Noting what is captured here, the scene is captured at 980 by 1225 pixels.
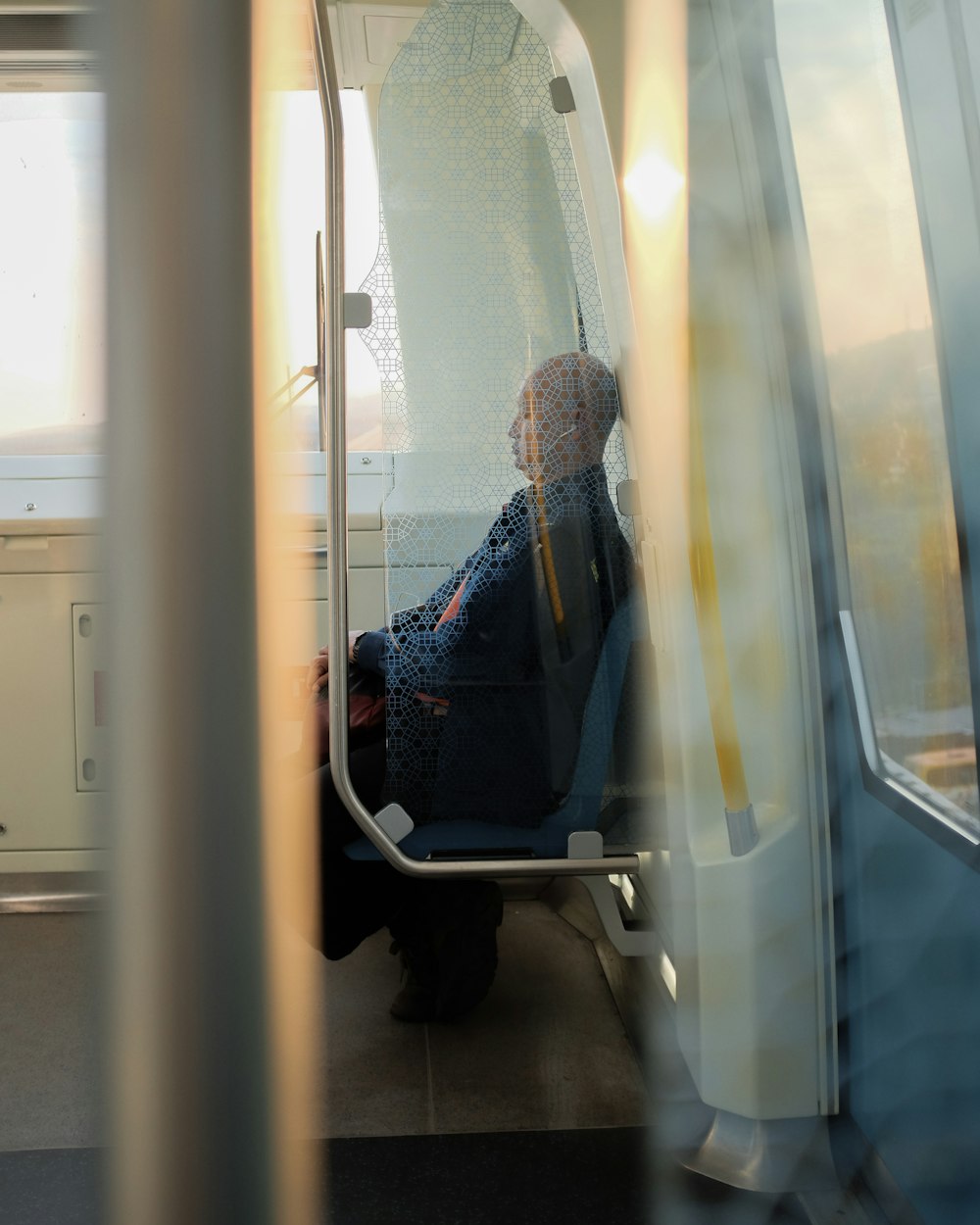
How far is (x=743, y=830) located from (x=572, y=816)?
1.11 feet

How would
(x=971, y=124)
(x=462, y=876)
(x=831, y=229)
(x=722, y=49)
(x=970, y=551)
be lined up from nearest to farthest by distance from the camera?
(x=971, y=124), (x=970, y=551), (x=831, y=229), (x=722, y=49), (x=462, y=876)

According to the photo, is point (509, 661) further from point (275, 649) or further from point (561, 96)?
point (275, 649)

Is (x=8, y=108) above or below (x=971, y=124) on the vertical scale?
above

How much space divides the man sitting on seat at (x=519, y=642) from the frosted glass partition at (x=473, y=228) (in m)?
0.06

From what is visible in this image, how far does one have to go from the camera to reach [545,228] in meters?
1.51

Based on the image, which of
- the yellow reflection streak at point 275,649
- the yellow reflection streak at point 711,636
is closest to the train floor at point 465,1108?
the yellow reflection streak at point 711,636

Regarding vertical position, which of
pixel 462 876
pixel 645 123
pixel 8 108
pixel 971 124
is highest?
pixel 8 108

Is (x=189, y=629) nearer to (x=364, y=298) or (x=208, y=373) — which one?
(x=208, y=373)

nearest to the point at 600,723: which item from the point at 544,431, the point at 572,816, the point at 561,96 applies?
the point at 572,816

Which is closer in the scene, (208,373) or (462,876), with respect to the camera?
(208,373)

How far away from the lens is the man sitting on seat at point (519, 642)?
5.01ft

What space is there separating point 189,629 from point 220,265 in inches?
2.7

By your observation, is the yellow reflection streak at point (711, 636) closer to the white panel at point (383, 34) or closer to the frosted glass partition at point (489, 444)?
the frosted glass partition at point (489, 444)

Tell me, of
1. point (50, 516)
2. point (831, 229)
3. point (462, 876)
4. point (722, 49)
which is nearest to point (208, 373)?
point (831, 229)
